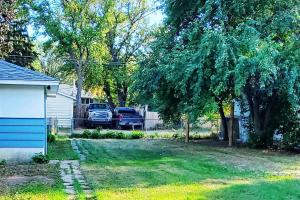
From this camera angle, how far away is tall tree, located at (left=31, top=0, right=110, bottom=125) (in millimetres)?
33469

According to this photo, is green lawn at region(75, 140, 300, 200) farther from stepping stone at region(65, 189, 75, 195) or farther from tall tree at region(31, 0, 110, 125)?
tall tree at region(31, 0, 110, 125)

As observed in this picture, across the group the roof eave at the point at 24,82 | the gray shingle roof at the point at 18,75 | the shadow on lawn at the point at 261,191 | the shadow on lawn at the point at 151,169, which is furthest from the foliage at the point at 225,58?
the shadow on lawn at the point at 261,191

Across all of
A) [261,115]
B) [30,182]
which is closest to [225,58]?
[261,115]

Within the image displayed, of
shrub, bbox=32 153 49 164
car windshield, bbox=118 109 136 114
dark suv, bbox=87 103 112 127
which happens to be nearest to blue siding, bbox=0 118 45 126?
shrub, bbox=32 153 49 164

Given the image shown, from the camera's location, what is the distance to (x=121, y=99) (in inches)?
1629

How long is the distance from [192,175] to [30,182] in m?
3.57

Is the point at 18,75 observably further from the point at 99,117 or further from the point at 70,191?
the point at 99,117

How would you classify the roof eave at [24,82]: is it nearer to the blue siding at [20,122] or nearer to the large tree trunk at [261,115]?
the blue siding at [20,122]

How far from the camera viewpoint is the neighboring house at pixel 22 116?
13102mm

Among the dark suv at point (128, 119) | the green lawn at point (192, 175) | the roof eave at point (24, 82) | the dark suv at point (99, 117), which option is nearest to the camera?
the green lawn at point (192, 175)

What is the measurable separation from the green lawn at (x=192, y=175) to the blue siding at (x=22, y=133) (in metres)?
1.71

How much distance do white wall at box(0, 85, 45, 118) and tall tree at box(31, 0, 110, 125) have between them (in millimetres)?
20626

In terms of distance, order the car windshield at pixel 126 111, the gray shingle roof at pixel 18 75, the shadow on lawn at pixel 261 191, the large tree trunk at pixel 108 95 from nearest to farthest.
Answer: the shadow on lawn at pixel 261 191 → the gray shingle roof at pixel 18 75 → the car windshield at pixel 126 111 → the large tree trunk at pixel 108 95

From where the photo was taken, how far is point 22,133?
43.5ft
